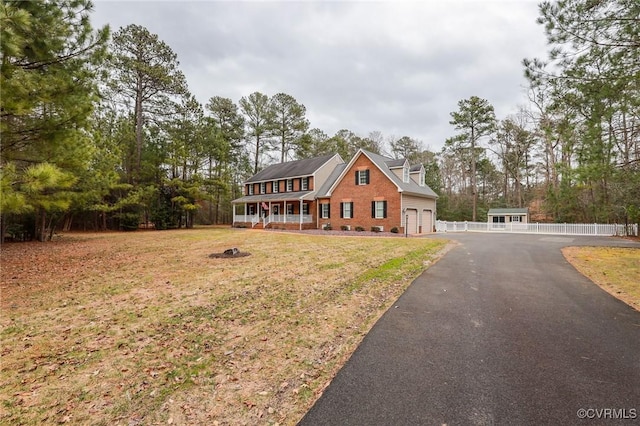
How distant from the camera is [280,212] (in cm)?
2988

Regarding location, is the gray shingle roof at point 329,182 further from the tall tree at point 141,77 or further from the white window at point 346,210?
the tall tree at point 141,77

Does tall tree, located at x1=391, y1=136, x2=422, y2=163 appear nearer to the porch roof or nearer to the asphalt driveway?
the porch roof

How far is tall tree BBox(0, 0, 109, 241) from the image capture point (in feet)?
19.2

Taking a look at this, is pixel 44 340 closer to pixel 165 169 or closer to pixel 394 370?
pixel 394 370

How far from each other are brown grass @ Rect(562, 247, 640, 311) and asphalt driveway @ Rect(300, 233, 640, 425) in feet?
2.30

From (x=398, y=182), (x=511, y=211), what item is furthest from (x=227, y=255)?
(x=511, y=211)

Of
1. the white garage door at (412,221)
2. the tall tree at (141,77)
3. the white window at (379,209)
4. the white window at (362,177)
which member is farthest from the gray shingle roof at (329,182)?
the tall tree at (141,77)

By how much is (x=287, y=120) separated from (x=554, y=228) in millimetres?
29931

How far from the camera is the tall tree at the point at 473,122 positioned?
32.6 metres

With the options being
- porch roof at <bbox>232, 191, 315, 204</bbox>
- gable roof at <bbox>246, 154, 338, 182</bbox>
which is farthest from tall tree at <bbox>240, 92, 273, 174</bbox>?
porch roof at <bbox>232, 191, 315, 204</bbox>

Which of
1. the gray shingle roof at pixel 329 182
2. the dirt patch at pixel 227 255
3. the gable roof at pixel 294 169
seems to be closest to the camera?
the dirt patch at pixel 227 255

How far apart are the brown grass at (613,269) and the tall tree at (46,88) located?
38.9ft

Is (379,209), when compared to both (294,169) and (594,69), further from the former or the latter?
(594,69)

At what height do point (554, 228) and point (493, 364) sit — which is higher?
point (554, 228)
